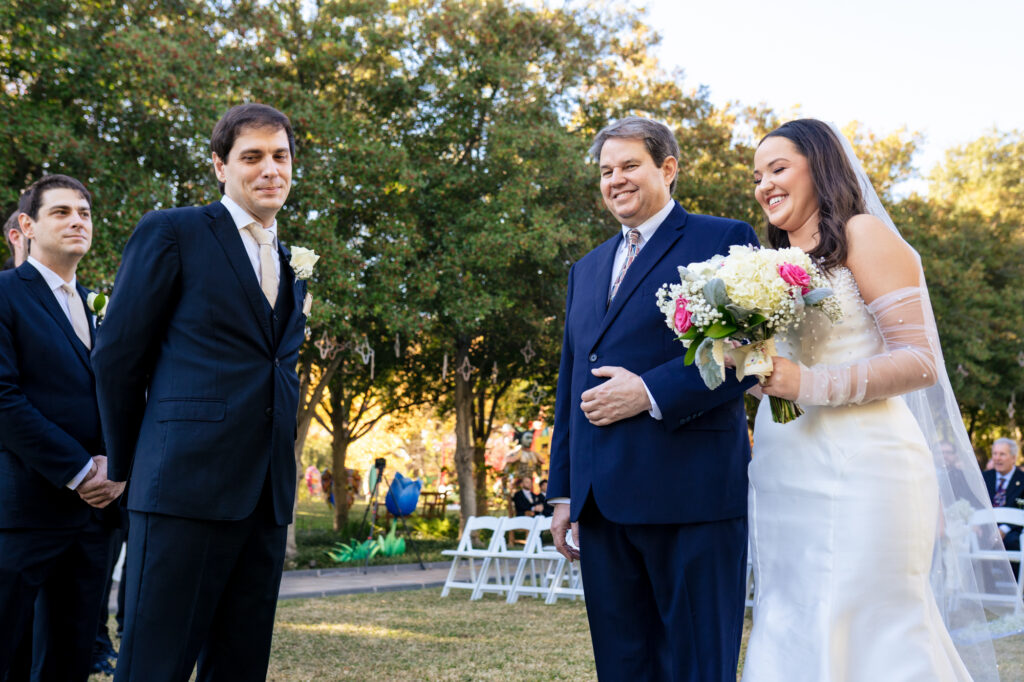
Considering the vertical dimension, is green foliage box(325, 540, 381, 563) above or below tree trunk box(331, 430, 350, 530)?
below

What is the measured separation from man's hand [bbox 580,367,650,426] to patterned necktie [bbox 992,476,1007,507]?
1024cm

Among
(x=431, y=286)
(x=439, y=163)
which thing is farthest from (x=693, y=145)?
(x=431, y=286)

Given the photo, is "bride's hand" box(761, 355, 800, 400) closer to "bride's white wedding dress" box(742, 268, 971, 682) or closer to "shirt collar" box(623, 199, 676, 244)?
"bride's white wedding dress" box(742, 268, 971, 682)

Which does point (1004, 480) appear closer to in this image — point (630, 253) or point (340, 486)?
point (630, 253)

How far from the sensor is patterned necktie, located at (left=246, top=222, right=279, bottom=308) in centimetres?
323

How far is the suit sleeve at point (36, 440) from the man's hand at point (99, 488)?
0.18 feet

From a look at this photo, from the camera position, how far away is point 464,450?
792 inches

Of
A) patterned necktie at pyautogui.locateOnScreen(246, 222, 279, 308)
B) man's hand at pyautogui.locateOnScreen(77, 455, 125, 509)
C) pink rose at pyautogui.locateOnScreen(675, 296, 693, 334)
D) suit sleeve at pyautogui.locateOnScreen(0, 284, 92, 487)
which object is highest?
patterned necktie at pyautogui.locateOnScreen(246, 222, 279, 308)

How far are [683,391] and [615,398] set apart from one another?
0.25 metres

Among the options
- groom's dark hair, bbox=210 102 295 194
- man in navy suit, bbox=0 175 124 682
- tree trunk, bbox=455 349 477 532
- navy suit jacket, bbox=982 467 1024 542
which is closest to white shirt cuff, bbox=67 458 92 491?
man in navy suit, bbox=0 175 124 682

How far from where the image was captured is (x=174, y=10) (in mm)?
14133

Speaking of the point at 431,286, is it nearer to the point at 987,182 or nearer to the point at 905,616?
the point at 905,616

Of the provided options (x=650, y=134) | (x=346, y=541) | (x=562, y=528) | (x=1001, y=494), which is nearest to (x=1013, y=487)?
(x=1001, y=494)

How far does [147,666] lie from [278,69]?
14728mm
